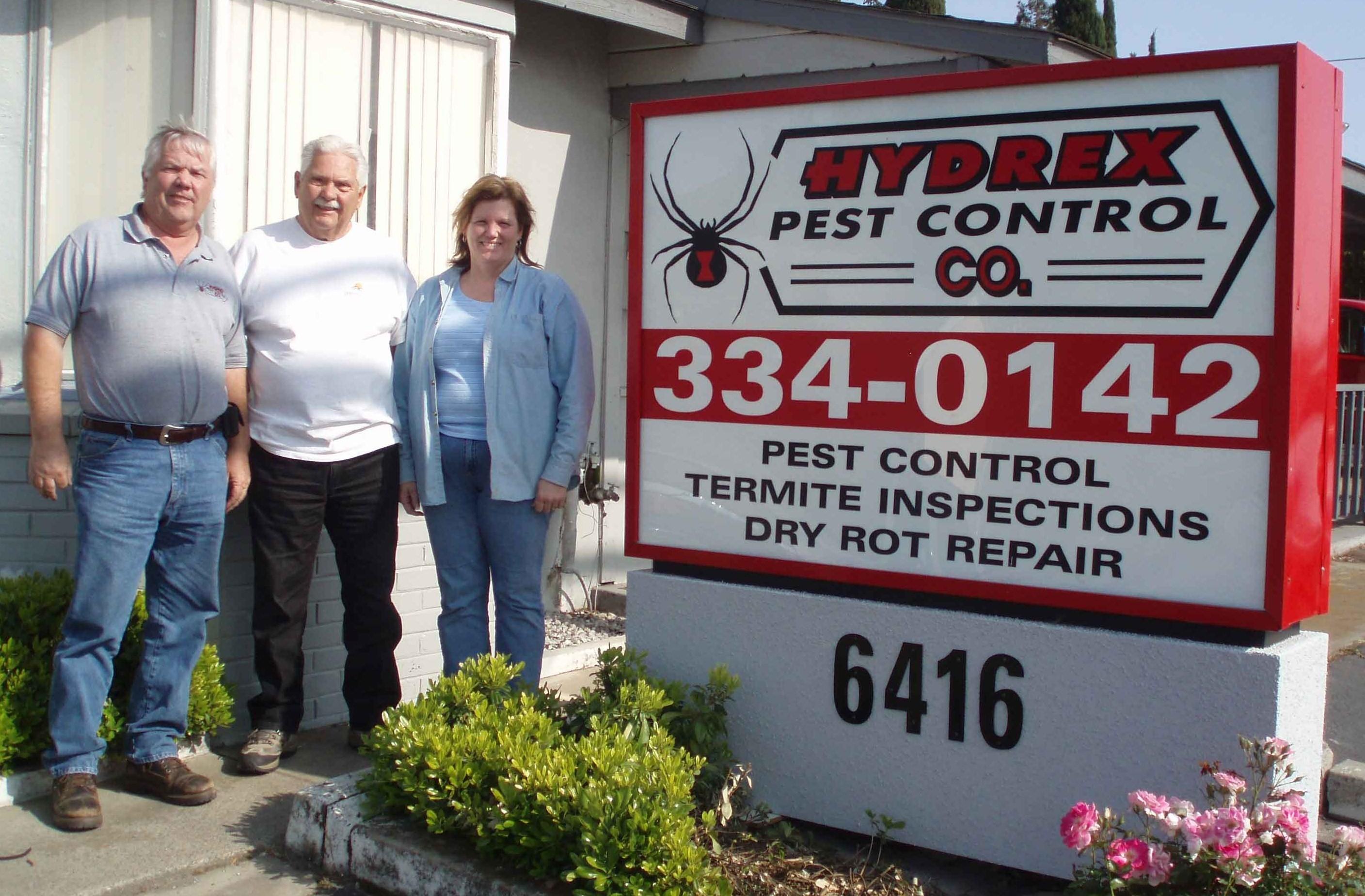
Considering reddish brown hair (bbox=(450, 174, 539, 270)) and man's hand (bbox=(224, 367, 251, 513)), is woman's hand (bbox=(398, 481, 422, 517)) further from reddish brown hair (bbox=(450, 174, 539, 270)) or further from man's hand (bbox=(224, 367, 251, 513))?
reddish brown hair (bbox=(450, 174, 539, 270))

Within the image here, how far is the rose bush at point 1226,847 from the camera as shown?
2.69 m

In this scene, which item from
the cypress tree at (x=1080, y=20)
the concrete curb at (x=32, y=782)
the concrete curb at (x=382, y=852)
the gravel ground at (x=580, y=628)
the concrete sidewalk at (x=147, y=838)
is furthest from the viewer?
the cypress tree at (x=1080, y=20)

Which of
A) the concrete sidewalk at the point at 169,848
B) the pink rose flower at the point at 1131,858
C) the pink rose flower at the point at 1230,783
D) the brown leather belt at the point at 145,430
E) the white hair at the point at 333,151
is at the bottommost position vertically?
the concrete sidewalk at the point at 169,848

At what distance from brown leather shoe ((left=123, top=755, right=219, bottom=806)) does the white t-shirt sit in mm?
1026

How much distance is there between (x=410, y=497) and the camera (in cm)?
430

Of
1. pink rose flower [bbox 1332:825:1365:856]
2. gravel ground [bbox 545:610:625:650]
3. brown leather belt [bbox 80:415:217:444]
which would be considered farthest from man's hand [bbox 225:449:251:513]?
pink rose flower [bbox 1332:825:1365:856]

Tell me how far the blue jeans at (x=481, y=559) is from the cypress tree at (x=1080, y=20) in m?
25.2

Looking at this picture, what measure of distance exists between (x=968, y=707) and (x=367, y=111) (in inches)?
136

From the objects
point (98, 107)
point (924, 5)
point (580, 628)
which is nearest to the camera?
point (98, 107)

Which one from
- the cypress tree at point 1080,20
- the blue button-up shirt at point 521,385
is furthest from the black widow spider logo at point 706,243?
the cypress tree at point 1080,20

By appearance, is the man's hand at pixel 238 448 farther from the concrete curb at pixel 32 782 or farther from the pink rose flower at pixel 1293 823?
the pink rose flower at pixel 1293 823

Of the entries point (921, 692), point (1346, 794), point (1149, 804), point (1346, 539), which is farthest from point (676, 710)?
point (1346, 539)

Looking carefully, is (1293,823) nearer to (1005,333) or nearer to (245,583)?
(1005,333)

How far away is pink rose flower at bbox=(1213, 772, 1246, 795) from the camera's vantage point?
9.11 ft
